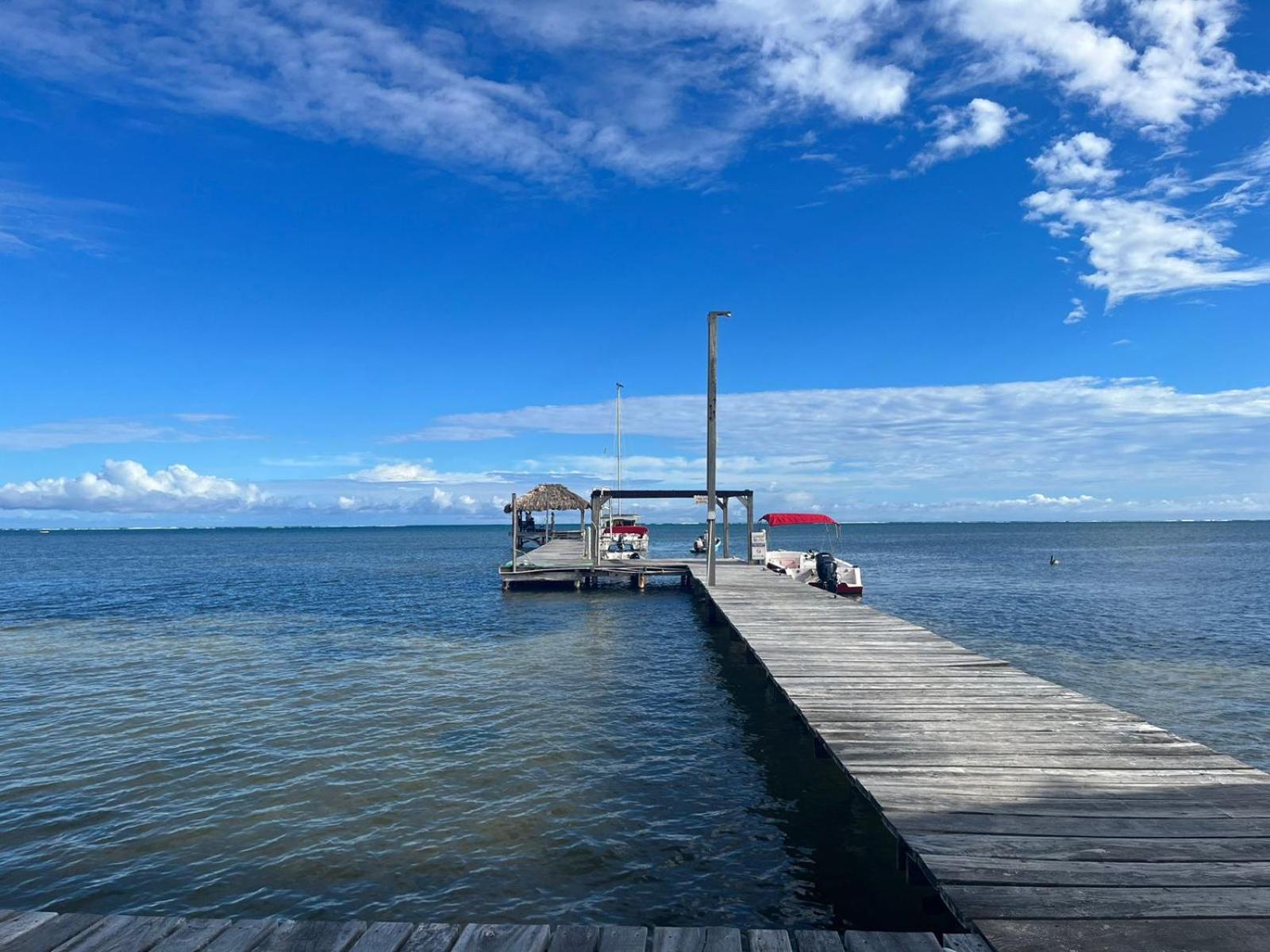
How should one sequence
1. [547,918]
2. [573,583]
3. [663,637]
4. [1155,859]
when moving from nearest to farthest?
[1155,859] → [547,918] → [663,637] → [573,583]

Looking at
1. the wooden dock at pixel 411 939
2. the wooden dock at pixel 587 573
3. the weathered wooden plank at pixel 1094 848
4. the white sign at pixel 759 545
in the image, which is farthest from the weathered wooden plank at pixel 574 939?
the white sign at pixel 759 545

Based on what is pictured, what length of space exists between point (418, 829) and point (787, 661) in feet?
20.5

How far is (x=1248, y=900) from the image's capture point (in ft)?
14.5

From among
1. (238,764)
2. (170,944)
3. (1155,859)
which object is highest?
(1155,859)

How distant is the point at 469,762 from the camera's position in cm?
1059

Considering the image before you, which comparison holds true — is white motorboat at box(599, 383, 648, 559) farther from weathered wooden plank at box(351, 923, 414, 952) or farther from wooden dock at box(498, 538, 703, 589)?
weathered wooden plank at box(351, 923, 414, 952)

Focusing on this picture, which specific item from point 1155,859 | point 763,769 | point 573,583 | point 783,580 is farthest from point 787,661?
point 573,583

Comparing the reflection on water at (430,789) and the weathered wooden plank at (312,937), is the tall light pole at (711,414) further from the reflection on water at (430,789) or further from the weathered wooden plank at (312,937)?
the weathered wooden plank at (312,937)

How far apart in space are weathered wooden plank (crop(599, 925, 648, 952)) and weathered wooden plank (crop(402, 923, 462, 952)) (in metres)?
0.92

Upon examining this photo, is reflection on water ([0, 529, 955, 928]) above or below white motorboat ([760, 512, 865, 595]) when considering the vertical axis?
below

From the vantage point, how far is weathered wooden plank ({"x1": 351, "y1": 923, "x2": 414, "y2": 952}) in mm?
4422

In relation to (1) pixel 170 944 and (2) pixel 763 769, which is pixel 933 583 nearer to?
(2) pixel 763 769

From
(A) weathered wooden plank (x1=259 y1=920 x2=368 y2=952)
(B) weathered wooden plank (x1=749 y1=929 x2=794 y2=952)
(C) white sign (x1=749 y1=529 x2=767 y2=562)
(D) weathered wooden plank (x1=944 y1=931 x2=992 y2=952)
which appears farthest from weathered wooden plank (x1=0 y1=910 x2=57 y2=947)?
(C) white sign (x1=749 y1=529 x2=767 y2=562)

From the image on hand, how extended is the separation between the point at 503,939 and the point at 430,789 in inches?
215
